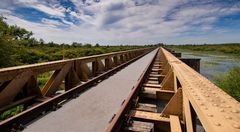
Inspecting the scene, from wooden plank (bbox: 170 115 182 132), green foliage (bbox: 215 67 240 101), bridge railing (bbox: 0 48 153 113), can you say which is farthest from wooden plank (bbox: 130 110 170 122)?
green foliage (bbox: 215 67 240 101)

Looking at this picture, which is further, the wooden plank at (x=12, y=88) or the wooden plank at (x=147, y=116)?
the wooden plank at (x=12, y=88)

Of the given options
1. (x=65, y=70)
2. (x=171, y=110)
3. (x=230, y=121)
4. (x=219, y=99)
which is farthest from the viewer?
(x=65, y=70)

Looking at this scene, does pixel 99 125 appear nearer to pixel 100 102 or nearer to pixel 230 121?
pixel 100 102

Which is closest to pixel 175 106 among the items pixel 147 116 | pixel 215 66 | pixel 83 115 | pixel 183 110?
pixel 183 110

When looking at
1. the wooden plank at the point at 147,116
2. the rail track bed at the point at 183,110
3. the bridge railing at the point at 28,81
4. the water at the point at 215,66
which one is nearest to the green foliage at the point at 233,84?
the rail track bed at the point at 183,110

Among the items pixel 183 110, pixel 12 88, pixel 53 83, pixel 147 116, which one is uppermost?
pixel 12 88

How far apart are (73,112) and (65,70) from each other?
2230 mm

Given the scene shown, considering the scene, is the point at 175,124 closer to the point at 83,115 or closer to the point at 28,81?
the point at 83,115

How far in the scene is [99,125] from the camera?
312 cm

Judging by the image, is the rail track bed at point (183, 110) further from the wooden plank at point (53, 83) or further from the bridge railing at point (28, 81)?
the wooden plank at point (53, 83)

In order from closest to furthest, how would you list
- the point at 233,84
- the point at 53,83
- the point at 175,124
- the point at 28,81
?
1. the point at 175,124
2. the point at 28,81
3. the point at 53,83
4. the point at 233,84

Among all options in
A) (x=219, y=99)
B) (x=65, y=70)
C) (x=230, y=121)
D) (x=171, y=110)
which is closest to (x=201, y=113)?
(x=230, y=121)

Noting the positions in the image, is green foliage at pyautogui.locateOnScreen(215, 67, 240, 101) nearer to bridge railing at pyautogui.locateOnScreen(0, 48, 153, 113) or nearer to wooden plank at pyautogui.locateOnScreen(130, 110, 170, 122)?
wooden plank at pyautogui.locateOnScreen(130, 110, 170, 122)

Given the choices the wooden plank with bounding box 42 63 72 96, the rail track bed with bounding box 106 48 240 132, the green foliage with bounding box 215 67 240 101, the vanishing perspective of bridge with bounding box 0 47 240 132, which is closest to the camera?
the rail track bed with bounding box 106 48 240 132
